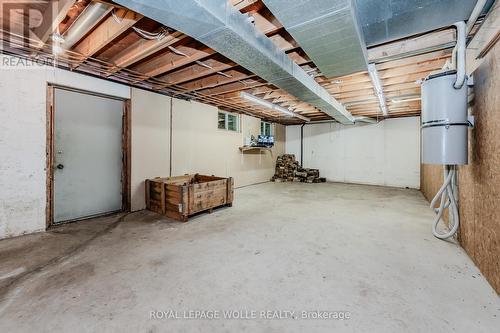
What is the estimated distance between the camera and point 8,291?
1.80 m

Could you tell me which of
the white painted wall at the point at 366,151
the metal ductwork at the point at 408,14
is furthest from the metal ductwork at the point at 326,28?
the white painted wall at the point at 366,151

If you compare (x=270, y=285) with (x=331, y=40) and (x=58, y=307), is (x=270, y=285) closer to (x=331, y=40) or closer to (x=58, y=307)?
(x=58, y=307)

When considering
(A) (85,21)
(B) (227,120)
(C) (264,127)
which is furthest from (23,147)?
(C) (264,127)

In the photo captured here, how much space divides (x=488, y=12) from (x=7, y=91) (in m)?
5.28

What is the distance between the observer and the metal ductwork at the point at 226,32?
65.2 inches

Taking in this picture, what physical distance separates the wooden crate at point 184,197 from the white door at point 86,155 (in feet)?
2.21

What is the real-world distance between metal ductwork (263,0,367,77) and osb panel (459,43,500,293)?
43.0 inches

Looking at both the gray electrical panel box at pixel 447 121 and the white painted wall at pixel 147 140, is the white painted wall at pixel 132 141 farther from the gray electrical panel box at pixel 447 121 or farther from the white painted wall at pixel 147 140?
the gray electrical panel box at pixel 447 121

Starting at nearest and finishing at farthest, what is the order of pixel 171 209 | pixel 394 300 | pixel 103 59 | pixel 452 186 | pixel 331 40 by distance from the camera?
1. pixel 394 300
2. pixel 331 40
3. pixel 452 186
4. pixel 103 59
5. pixel 171 209

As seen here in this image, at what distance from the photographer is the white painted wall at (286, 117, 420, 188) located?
7.20 meters

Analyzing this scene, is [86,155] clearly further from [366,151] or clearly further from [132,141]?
[366,151]

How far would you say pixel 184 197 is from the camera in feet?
11.7

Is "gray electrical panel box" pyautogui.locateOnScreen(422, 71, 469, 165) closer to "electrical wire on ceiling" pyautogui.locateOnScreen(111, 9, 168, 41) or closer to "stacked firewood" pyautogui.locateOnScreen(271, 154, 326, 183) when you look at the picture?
"electrical wire on ceiling" pyautogui.locateOnScreen(111, 9, 168, 41)

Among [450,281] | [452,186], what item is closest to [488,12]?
[452,186]
